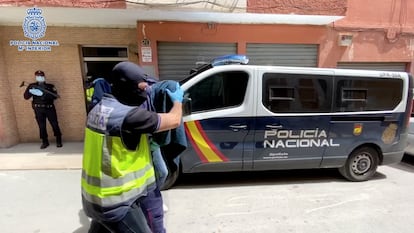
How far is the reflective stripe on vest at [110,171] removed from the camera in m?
1.48

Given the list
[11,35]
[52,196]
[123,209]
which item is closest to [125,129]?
[123,209]

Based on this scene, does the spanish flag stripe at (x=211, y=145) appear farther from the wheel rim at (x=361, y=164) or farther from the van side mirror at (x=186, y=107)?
the wheel rim at (x=361, y=164)

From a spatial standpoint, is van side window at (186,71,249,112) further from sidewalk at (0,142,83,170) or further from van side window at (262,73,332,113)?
sidewalk at (0,142,83,170)

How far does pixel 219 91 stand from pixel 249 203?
1659mm

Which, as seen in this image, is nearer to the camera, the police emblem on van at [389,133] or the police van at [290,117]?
the police van at [290,117]

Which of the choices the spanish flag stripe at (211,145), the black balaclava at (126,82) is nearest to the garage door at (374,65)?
the spanish flag stripe at (211,145)

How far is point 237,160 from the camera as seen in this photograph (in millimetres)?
3836

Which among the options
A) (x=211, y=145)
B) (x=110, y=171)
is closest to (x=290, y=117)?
(x=211, y=145)

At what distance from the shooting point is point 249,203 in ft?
11.3

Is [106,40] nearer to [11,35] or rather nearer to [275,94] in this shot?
[11,35]

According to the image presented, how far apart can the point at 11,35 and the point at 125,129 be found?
651 cm

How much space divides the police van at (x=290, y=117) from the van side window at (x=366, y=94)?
16 millimetres

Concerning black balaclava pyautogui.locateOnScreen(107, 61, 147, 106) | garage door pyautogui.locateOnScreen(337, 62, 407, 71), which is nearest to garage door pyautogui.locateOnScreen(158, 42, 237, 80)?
garage door pyautogui.locateOnScreen(337, 62, 407, 71)

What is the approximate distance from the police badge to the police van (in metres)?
4.13
